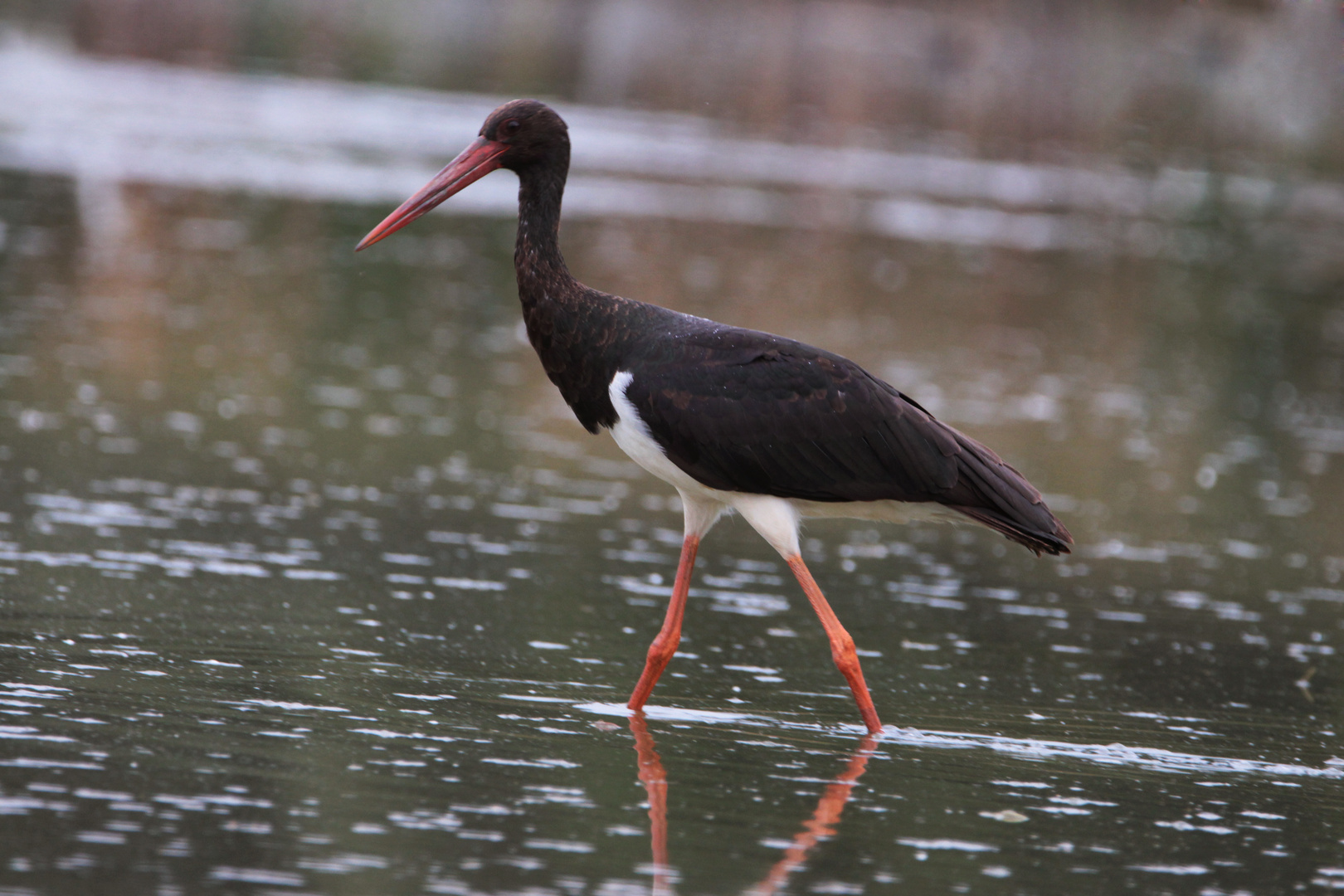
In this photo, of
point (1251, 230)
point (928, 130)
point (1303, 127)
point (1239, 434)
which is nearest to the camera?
point (1239, 434)

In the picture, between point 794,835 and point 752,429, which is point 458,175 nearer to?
point 752,429

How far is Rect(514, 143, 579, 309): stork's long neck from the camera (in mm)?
8547

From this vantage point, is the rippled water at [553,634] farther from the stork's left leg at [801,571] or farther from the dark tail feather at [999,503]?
the dark tail feather at [999,503]

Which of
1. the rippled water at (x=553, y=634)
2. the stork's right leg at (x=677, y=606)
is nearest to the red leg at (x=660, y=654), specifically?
the stork's right leg at (x=677, y=606)

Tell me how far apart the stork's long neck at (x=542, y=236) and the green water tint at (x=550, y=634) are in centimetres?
162

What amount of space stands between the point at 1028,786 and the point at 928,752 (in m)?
0.54

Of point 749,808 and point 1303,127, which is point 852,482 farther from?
point 1303,127

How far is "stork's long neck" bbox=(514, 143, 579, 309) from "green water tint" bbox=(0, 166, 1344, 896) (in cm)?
162

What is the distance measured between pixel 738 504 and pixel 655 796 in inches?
68.3

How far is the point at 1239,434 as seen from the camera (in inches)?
700

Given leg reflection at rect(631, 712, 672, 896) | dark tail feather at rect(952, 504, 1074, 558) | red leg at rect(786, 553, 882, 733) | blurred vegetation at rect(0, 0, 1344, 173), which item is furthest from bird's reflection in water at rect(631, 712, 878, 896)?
blurred vegetation at rect(0, 0, 1344, 173)

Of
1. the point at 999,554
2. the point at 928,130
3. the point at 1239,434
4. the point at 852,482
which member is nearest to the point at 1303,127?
the point at 928,130

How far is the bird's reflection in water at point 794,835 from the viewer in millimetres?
6199

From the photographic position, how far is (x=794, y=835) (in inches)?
265
